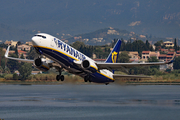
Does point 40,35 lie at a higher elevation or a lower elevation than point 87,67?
higher

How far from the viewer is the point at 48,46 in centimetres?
5609

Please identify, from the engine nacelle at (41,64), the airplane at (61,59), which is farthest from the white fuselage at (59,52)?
the engine nacelle at (41,64)

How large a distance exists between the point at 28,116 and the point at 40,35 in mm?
26153

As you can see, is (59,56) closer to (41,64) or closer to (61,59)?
(61,59)

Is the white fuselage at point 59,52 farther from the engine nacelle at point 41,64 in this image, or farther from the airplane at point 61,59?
the engine nacelle at point 41,64

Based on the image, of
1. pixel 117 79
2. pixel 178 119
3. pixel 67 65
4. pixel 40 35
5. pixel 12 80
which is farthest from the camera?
pixel 12 80

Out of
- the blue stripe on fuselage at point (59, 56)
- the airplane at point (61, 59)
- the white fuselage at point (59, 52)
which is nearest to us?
the white fuselage at point (59, 52)

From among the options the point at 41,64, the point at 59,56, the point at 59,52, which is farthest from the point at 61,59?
the point at 41,64

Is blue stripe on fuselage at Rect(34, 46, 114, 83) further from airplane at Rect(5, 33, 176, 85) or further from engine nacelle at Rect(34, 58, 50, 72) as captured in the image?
engine nacelle at Rect(34, 58, 50, 72)

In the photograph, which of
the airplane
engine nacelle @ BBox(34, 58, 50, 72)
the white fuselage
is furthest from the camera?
engine nacelle @ BBox(34, 58, 50, 72)

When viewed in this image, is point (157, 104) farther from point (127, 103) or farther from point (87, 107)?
point (87, 107)

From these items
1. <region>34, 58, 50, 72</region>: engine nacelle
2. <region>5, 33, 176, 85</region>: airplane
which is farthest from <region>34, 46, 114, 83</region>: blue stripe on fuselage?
<region>34, 58, 50, 72</region>: engine nacelle

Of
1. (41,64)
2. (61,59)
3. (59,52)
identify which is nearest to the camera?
(59,52)

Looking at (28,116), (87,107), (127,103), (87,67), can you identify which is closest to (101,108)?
(87,107)
